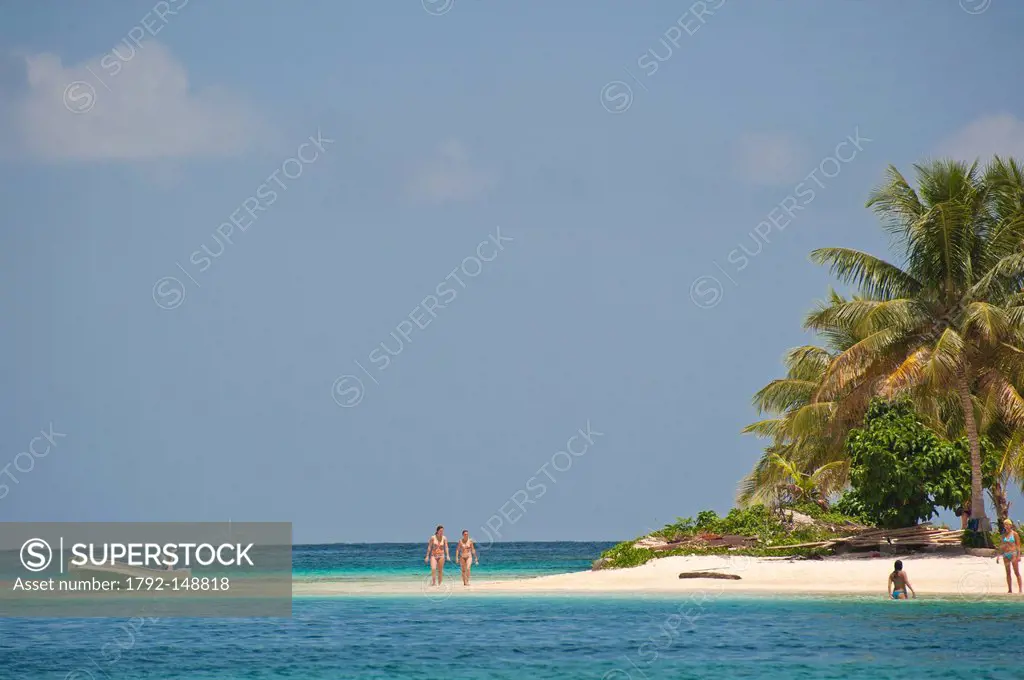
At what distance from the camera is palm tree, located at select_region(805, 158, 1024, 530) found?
27391 mm

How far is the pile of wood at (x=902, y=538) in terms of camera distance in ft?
89.8

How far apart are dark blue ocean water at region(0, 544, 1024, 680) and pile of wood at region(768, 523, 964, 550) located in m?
5.35

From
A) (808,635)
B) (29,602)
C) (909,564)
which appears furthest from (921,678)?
(29,602)

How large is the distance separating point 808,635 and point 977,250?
1532cm

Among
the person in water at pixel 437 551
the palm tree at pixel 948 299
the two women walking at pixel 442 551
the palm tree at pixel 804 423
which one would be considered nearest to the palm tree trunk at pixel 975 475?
the palm tree at pixel 948 299

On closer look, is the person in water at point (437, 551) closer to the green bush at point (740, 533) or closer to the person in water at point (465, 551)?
the person in water at point (465, 551)

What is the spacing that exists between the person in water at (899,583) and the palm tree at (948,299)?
241 inches

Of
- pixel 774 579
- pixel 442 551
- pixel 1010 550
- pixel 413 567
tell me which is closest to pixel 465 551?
pixel 442 551

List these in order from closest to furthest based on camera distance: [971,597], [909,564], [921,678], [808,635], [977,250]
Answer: [921,678]
[808,635]
[971,597]
[909,564]
[977,250]

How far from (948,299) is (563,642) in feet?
54.8

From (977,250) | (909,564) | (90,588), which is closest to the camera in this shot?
(909,564)

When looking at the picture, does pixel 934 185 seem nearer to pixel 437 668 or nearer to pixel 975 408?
pixel 975 408

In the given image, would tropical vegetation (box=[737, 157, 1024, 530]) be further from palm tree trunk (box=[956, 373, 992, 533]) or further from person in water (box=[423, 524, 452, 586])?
person in water (box=[423, 524, 452, 586])

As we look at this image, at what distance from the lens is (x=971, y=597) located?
22.3 m
